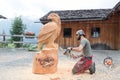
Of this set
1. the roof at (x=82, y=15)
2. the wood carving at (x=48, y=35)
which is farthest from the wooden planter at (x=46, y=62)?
the roof at (x=82, y=15)

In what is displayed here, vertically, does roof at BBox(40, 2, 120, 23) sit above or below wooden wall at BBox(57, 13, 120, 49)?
above

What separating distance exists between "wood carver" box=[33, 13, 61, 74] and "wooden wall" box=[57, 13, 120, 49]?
12.5 metres

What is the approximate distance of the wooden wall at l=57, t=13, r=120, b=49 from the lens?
25.2 m

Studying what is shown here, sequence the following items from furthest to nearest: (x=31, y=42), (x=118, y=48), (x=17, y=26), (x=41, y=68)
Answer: (x=17, y=26), (x=31, y=42), (x=118, y=48), (x=41, y=68)

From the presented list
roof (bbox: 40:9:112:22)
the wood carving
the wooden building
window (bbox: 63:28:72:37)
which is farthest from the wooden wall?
the wood carving

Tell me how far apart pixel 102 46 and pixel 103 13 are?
2.75m

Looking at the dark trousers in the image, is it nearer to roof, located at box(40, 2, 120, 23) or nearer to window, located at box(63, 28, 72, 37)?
roof, located at box(40, 2, 120, 23)

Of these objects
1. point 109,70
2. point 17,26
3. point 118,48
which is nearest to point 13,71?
point 109,70

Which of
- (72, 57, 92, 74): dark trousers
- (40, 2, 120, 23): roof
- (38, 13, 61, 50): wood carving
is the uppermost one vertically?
(40, 2, 120, 23): roof

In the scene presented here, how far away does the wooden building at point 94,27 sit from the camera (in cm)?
2522

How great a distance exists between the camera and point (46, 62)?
12.3 metres

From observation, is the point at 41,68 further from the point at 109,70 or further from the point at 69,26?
the point at 69,26

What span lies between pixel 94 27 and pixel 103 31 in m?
0.84

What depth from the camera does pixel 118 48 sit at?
80.9ft
